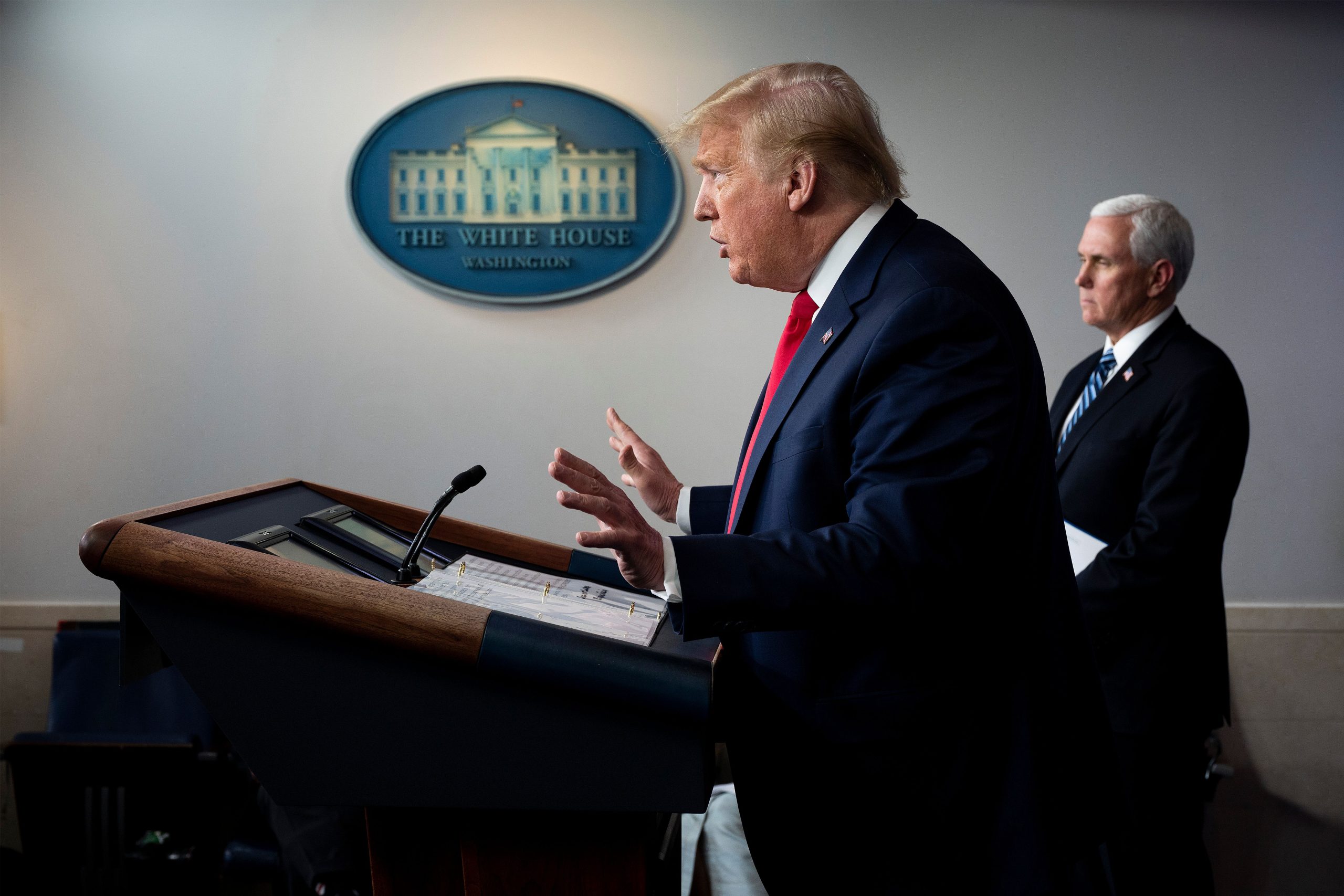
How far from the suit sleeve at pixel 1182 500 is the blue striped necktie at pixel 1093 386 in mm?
239

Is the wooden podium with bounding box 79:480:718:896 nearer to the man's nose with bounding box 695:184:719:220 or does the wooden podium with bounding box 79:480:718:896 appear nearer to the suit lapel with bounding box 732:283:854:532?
the suit lapel with bounding box 732:283:854:532

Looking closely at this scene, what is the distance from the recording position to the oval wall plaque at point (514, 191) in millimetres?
2846

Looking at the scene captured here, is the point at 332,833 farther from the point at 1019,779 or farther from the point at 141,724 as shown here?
the point at 1019,779

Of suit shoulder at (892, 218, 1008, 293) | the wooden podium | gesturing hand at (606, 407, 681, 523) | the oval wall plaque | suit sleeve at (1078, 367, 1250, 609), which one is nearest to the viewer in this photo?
the wooden podium

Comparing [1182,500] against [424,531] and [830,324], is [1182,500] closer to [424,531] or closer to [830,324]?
[830,324]

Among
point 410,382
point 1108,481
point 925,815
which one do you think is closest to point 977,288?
point 925,815

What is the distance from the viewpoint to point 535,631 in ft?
2.97

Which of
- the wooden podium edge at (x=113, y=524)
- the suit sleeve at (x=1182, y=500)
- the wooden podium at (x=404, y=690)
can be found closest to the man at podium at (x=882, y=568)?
the wooden podium at (x=404, y=690)

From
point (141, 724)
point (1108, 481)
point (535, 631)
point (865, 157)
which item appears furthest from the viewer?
point (141, 724)

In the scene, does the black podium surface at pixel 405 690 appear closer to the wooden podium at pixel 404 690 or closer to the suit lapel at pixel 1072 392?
the wooden podium at pixel 404 690

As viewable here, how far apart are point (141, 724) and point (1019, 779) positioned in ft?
8.18

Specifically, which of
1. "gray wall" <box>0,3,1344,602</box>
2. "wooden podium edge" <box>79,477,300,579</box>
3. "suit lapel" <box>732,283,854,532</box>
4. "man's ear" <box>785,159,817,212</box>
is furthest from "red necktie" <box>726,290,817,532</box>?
"gray wall" <box>0,3,1344,602</box>

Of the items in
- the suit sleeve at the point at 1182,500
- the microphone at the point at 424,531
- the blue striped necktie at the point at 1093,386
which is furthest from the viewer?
the blue striped necktie at the point at 1093,386

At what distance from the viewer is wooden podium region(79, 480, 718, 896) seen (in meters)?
0.90
